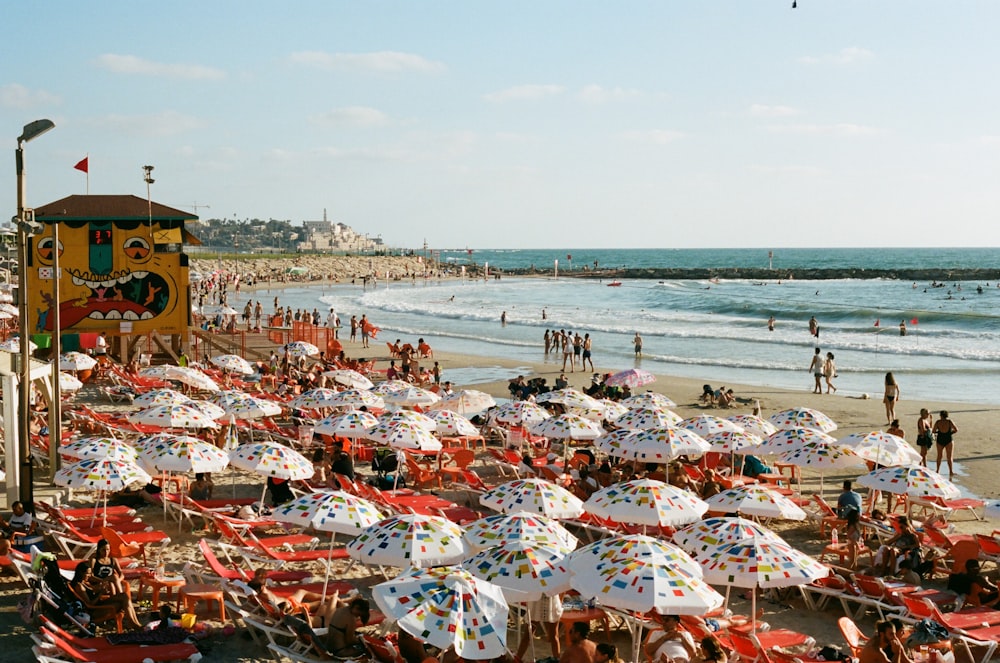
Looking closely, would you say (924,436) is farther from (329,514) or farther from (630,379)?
(329,514)

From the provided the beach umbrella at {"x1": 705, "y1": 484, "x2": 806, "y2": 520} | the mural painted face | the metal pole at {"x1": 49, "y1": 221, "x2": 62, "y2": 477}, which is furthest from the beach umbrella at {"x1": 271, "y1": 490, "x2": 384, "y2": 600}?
the mural painted face

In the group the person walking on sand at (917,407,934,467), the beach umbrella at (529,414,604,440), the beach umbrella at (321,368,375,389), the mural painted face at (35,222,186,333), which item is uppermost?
the mural painted face at (35,222,186,333)

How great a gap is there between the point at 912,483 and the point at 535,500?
4.84 metres

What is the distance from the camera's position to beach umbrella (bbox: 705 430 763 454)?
1414cm

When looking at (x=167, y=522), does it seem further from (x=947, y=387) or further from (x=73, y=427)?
(x=947, y=387)

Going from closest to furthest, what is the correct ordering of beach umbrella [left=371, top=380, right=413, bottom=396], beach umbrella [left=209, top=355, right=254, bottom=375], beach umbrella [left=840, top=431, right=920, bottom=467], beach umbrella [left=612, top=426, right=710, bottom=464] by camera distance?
1. beach umbrella [left=612, top=426, right=710, bottom=464]
2. beach umbrella [left=840, top=431, right=920, bottom=467]
3. beach umbrella [left=371, top=380, right=413, bottom=396]
4. beach umbrella [left=209, top=355, right=254, bottom=375]

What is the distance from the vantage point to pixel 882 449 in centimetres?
1347

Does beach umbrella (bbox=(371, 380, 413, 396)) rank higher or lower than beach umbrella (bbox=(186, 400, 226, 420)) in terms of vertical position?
lower

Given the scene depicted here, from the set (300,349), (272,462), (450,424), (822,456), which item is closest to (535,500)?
(272,462)

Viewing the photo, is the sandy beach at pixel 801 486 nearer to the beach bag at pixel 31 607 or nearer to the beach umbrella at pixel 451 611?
the beach bag at pixel 31 607

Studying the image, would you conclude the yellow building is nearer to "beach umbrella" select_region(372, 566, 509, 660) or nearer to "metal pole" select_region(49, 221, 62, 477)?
"metal pole" select_region(49, 221, 62, 477)

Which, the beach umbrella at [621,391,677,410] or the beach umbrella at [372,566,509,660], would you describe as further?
the beach umbrella at [621,391,677,410]

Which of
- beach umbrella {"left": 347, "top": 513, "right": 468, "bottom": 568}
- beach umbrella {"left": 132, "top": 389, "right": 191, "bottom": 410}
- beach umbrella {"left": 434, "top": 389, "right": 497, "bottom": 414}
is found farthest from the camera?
beach umbrella {"left": 434, "top": 389, "right": 497, "bottom": 414}

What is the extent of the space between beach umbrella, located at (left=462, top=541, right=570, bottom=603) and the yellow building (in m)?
23.7
